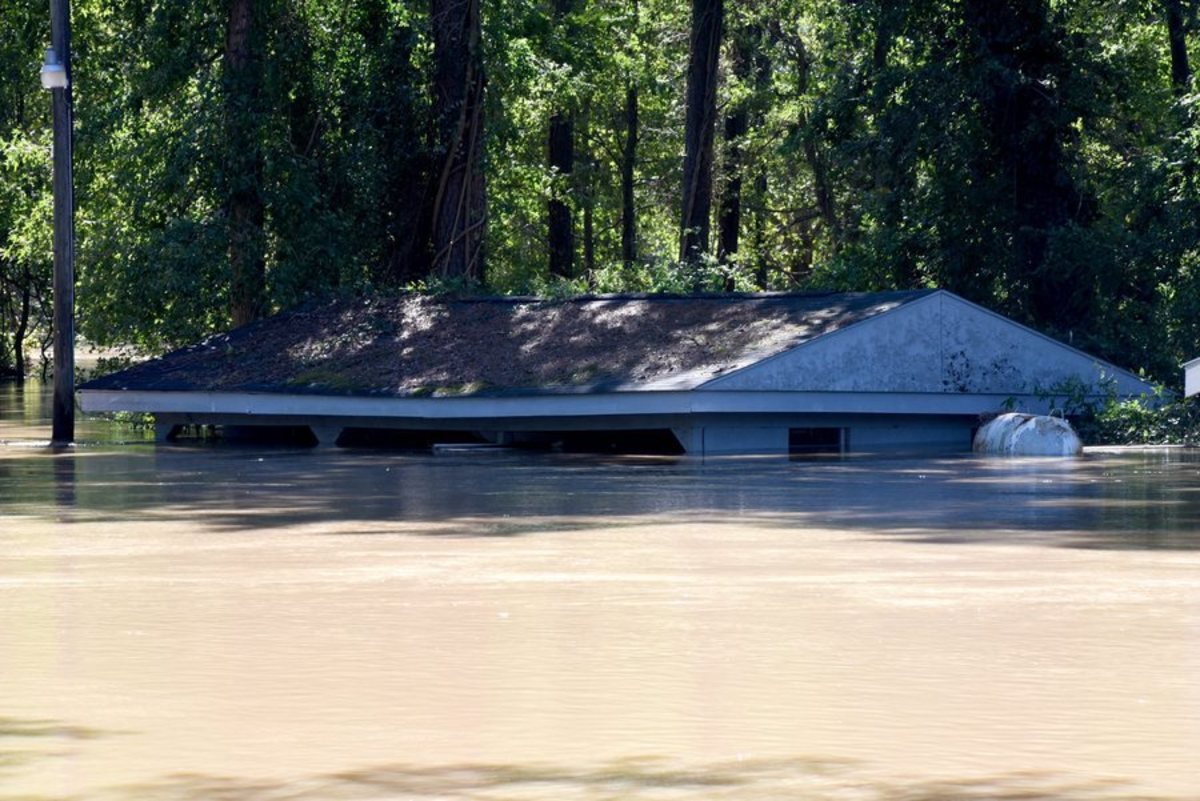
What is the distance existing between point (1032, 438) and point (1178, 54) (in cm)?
1659

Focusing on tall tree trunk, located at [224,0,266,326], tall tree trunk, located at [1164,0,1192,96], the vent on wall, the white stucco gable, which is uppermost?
tall tree trunk, located at [1164,0,1192,96]

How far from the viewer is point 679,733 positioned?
733 cm

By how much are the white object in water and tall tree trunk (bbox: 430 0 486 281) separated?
38.4 feet

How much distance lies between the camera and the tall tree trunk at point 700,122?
41.2 m

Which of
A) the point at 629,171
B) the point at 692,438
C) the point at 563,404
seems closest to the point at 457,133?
the point at 563,404

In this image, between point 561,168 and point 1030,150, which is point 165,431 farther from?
point 561,168

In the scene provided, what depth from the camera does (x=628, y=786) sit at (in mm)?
6523

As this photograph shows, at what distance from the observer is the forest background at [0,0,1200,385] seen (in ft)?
102

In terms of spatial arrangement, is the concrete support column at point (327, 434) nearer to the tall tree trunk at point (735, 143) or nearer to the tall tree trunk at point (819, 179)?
the tall tree trunk at point (735, 143)

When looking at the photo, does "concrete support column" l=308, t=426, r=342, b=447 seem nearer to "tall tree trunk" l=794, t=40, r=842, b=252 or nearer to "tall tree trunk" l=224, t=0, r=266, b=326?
"tall tree trunk" l=224, t=0, r=266, b=326

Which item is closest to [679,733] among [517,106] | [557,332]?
[557,332]

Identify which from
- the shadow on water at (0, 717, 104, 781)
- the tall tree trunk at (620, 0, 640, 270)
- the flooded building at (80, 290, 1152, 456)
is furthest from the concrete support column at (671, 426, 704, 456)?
the tall tree trunk at (620, 0, 640, 270)

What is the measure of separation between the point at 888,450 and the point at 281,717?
18.2 metres

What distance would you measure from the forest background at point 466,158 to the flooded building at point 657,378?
10.9 feet
